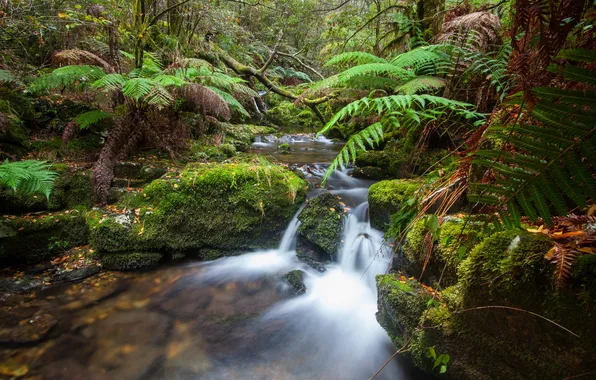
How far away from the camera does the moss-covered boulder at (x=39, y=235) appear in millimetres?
3418

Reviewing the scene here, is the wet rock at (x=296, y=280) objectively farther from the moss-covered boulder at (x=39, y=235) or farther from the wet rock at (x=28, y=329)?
the moss-covered boulder at (x=39, y=235)

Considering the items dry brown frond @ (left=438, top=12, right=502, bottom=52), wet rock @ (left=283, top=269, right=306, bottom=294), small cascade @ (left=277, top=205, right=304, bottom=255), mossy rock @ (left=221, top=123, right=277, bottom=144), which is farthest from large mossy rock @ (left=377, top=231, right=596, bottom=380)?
mossy rock @ (left=221, top=123, right=277, bottom=144)

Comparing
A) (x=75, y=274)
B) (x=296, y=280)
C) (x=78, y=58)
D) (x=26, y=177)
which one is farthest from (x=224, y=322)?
(x=78, y=58)

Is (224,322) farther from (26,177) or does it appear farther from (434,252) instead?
(26,177)

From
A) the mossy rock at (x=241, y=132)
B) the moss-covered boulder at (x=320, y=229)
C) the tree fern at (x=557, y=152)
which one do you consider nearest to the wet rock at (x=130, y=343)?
the moss-covered boulder at (x=320, y=229)

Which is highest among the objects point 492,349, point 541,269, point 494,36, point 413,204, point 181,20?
point 181,20

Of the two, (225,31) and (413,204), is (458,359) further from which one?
(225,31)

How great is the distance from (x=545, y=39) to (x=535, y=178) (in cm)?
42

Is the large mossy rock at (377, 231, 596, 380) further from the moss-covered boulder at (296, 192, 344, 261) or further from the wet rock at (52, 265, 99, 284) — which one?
the wet rock at (52, 265, 99, 284)

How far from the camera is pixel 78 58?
3848 mm

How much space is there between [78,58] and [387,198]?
455cm

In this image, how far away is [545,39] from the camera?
0.84 meters

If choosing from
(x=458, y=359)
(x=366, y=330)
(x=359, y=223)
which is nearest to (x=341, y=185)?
(x=359, y=223)

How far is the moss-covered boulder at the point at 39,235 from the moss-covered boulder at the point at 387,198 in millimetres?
3860
